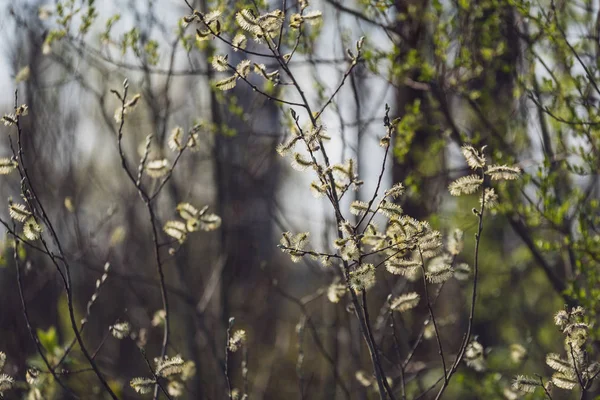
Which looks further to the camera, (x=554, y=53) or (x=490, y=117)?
(x=490, y=117)

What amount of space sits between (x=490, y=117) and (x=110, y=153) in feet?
16.1

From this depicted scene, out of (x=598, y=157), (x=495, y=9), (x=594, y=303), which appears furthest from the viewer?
(x=495, y=9)

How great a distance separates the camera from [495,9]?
409 cm

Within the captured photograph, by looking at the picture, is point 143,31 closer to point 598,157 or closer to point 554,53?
point 554,53

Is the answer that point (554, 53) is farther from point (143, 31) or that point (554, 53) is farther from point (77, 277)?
point (77, 277)

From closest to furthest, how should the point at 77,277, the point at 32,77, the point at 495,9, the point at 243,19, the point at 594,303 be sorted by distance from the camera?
1. the point at 243,19
2. the point at 594,303
3. the point at 495,9
4. the point at 32,77
5. the point at 77,277

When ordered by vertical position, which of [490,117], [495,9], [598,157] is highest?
[490,117]

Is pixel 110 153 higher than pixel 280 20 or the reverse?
higher

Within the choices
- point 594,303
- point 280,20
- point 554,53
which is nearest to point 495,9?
point 554,53

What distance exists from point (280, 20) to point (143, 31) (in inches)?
92.6

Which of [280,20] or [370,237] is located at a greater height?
[280,20]

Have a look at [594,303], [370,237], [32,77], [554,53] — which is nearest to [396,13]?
[554,53]

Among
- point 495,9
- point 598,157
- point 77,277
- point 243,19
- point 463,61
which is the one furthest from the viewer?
point 77,277

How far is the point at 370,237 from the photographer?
7.10 feet
